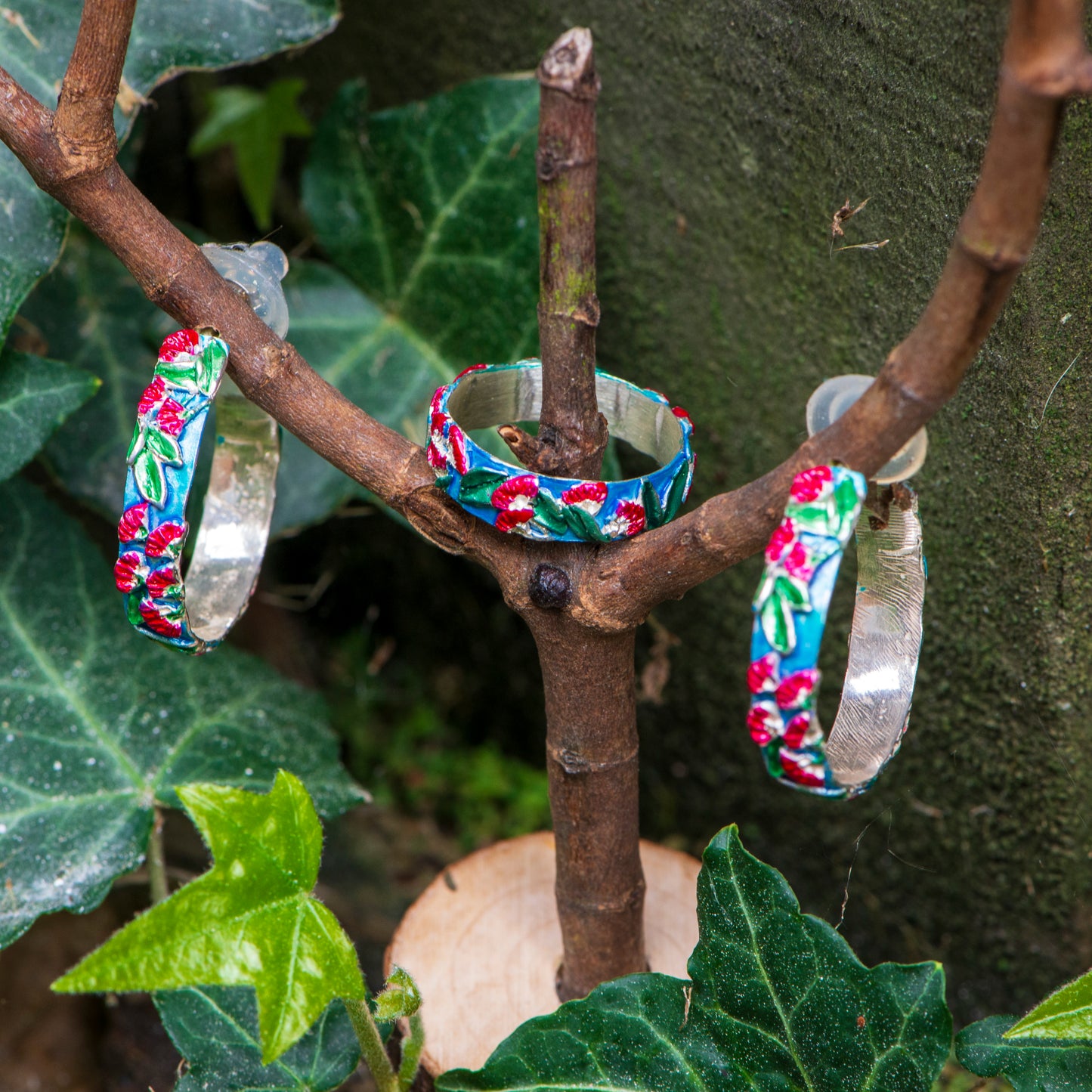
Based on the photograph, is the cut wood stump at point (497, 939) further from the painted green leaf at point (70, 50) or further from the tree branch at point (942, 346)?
the painted green leaf at point (70, 50)

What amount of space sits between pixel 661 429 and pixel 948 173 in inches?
9.5

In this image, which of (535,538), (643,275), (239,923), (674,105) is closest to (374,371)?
(643,275)

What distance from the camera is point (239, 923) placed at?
58 centimetres

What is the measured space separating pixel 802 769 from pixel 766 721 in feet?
0.13

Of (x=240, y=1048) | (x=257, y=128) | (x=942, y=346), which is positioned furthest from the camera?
(x=257, y=128)

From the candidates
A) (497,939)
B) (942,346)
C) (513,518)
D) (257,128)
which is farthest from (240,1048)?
(257,128)

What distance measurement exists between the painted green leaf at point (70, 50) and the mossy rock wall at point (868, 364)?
0.89 ft

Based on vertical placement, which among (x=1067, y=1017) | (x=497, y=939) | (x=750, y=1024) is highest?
(x=1067, y=1017)

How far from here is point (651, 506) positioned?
648 millimetres

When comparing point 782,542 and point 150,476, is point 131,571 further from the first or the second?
point 782,542

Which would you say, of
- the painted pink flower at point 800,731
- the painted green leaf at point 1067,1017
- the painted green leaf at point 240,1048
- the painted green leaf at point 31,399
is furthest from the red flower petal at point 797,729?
the painted green leaf at point 31,399

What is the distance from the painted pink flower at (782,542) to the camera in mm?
520

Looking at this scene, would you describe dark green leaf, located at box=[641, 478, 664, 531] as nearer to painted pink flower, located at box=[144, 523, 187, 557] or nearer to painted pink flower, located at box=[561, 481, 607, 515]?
painted pink flower, located at box=[561, 481, 607, 515]

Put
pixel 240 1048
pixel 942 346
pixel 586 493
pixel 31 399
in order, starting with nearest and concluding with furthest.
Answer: pixel 942 346
pixel 586 493
pixel 240 1048
pixel 31 399
